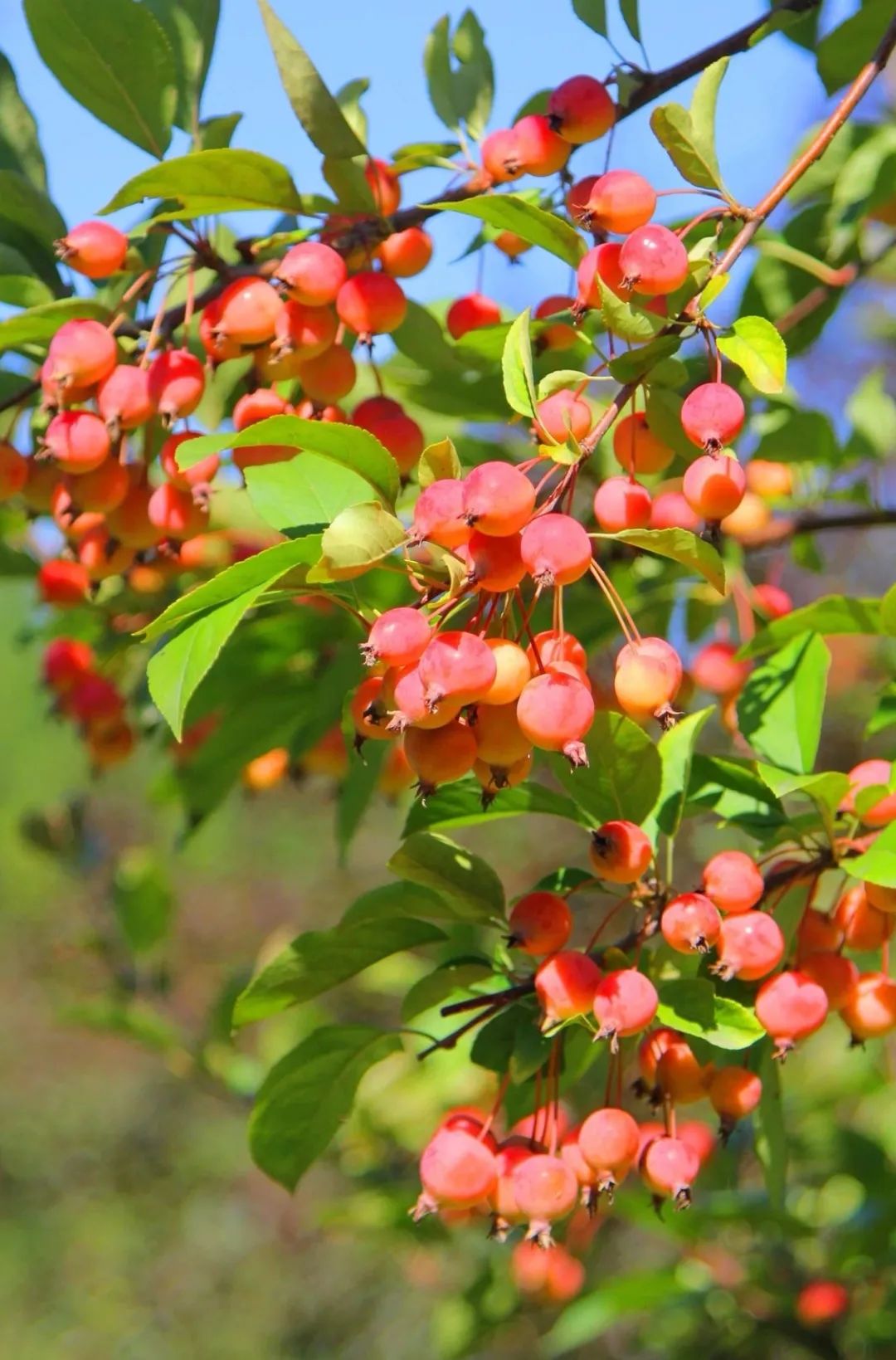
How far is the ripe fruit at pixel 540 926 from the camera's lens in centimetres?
76

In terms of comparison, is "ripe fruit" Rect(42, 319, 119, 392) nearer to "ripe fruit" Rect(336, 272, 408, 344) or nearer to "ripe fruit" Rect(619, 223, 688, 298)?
"ripe fruit" Rect(336, 272, 408, 344)

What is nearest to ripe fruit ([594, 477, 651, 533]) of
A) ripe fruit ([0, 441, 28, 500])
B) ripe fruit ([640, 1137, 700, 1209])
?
ripe fruit ([640, 1137, 700, 1209])

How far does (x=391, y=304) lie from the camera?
34.3 inches

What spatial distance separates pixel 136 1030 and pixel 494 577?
1357mm

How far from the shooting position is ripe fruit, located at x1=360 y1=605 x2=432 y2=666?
0.62m

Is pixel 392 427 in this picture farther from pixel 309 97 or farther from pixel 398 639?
pixel 398 639

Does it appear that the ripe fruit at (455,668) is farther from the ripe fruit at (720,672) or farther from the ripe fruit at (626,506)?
the ripe fruit at (720,672)

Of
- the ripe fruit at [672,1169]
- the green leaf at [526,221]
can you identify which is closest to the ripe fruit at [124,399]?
the green leaf at [526,221]

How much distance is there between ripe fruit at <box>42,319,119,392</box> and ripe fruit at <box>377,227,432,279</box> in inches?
7.7

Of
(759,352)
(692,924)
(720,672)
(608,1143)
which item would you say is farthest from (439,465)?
(720,672)

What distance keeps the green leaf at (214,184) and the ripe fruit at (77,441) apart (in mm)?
134

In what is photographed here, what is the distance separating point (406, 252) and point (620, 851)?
1.45 feet

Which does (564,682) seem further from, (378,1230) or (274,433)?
(378,1230)

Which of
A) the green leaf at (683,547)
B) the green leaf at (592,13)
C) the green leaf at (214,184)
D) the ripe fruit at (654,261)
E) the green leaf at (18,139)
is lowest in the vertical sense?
the green leaf at (683,547)
